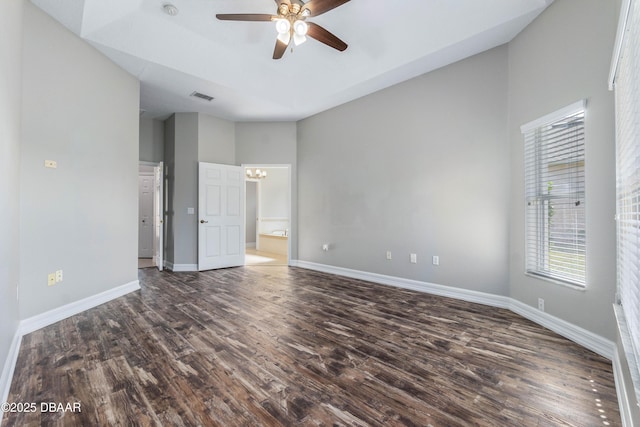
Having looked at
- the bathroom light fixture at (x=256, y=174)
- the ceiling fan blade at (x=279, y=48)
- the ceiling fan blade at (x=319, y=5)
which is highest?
the ceiling fan blade at (x=319, y=5)

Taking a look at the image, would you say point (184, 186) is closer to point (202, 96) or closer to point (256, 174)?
point (202, 96)

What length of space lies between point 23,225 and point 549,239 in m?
5.13

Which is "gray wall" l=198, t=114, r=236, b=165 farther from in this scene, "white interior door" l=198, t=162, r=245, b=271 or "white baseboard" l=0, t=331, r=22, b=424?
"white baseboard" l=0, t=331, r=22, b=424

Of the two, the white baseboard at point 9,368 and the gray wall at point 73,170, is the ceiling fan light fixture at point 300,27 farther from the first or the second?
the white baseboard at point 9,368

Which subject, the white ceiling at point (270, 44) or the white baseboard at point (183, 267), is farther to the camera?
the white baseboard at point (183, 267)

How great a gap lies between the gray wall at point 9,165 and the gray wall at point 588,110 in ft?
13.8

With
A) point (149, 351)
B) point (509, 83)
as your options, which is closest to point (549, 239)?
point (509, 83)

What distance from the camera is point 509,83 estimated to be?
11.0 ft

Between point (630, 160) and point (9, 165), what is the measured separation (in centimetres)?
393

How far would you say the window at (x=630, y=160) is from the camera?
1.26 meters

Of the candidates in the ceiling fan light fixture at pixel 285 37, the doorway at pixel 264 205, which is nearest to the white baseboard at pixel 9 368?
the ceiling fan light fixture at pixel 285 37

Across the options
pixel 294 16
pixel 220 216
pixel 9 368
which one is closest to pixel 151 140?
pixel 220 216

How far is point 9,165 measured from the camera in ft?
6.89

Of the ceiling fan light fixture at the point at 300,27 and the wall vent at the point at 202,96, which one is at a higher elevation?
the wall vent at the point at 202,96
